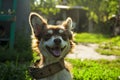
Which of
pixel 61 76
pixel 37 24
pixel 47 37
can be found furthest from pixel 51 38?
pixel 61 76

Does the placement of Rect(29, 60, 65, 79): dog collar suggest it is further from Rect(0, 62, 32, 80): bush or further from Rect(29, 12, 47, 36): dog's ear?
Rect(0, 62, 32, 80): bush

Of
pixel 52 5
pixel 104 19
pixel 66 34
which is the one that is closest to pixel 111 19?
pixel 104 19

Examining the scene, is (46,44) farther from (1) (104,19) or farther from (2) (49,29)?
(1) (104,19)

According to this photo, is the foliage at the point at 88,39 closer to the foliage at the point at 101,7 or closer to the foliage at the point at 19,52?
the foliage at the point at 101,7

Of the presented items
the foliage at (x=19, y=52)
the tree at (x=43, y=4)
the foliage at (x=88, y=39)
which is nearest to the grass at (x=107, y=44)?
the foliage at (x=88, y=39)

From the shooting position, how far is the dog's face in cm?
462

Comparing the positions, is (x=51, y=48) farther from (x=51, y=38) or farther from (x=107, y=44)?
(x=107, y=44)

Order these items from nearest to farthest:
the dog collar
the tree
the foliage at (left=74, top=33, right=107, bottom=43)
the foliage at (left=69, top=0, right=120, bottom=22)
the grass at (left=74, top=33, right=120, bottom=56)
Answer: the dog collar < the grass at (left=74, top=33, right=120, bottom=56) < the foliage at (left=74, top=33, right=107, bottom=43) < the tree < the foliage at (left=69, top=0, right=120, bottom=22)

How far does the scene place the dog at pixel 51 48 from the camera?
4648 mm

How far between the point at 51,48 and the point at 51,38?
0.12 meters

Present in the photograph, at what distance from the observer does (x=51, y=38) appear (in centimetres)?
464

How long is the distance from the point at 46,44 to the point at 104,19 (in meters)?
32.4

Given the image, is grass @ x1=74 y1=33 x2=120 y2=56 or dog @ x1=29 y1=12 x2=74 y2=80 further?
grass @ x1=74 y1=33 x2=120 y2=56

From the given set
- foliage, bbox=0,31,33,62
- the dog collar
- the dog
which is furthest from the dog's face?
foliage, bbox=0,31,33,62
